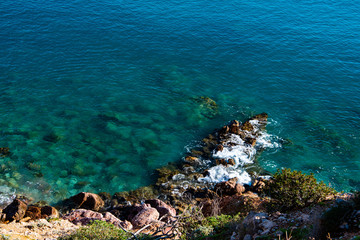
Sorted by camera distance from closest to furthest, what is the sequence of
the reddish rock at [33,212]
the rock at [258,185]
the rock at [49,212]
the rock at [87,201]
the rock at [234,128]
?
1. the reddish rock at [33,212]
2. the rock at [49,212]
3. the rock at [87,201]
4. the rock at [258,185]
5. the rock at [234,128]

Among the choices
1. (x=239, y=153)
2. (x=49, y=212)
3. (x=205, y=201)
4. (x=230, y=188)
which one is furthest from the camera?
(x=239, y=153)

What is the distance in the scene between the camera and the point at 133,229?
60.3ft

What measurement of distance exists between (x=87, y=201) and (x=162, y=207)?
17.6 ft

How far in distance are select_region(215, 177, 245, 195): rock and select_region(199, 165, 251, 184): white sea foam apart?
1.48m

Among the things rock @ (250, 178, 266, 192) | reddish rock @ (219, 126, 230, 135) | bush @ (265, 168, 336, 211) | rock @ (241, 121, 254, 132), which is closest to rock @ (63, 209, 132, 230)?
bush @ (265, 168, 336, 211)

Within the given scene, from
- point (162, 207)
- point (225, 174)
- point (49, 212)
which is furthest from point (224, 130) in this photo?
point (49, 212)

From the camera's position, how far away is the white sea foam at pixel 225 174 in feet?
80.6

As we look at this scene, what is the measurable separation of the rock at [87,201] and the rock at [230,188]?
829 centimetres

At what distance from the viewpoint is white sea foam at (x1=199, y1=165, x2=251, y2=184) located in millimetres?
24578

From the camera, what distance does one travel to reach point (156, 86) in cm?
3569

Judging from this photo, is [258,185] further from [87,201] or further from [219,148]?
[87,201]

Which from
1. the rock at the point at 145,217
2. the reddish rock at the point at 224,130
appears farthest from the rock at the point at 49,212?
the reddish rock at the point at 224,130

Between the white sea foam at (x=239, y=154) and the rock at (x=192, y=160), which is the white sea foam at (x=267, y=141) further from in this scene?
the rock at (x=192, y=160)

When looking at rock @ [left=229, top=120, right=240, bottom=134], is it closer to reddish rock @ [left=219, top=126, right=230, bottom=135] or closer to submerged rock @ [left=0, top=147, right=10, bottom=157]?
reddish rock @ [left=219, top=126, right=230, bottom=135]
